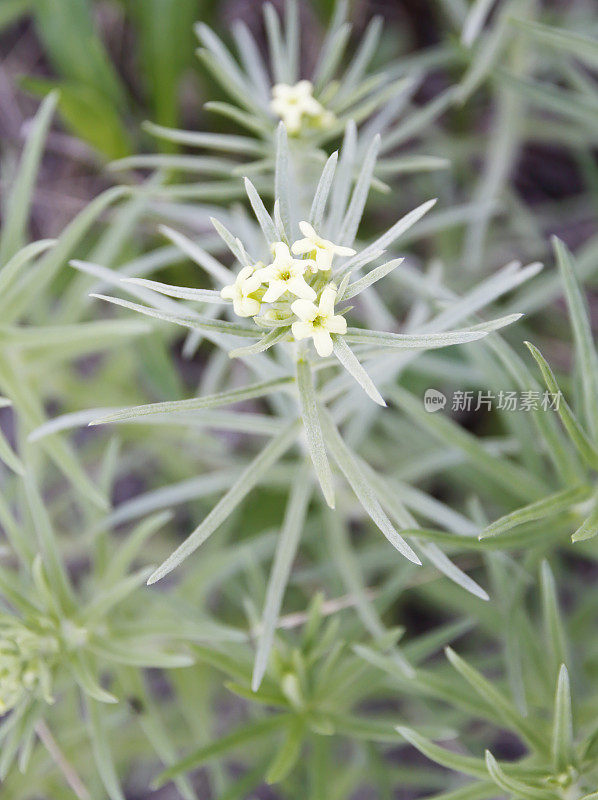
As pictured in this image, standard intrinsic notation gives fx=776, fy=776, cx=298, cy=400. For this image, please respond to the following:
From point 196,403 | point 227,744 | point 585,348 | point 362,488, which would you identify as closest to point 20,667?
point 227,744

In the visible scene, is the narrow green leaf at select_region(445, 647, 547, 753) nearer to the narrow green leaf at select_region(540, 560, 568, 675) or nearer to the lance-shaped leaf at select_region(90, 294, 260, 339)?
the narrow green leaf at select_region(540, 560, 568, 675)

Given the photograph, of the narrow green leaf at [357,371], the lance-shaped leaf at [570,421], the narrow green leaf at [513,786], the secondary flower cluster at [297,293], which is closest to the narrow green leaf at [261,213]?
the secondary flower cluster at [297,293]

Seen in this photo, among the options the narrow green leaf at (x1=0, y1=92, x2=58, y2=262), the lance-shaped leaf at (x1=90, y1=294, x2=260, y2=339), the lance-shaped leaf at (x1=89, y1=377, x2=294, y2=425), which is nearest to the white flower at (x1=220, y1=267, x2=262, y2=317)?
the lance-shaped leaf at (x1=90, y1=294, x2=260, y2=339)

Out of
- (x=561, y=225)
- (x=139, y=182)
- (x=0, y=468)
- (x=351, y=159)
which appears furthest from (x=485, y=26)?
(x=0, y=468)

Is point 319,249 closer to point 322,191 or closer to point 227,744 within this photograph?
point 322,191

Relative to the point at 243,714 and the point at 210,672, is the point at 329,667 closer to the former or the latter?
the point at 210,672

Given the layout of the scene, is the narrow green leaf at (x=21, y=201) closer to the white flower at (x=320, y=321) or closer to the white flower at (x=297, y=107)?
the white flower at (x=297, y=107)
